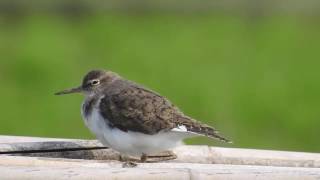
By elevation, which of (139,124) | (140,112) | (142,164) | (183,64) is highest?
(183,64)

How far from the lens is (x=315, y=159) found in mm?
8766

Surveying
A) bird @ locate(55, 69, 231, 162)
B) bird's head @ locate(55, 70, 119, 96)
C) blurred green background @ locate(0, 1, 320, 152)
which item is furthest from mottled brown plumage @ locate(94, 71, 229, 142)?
blurred green background @ locate(0, 1, 320, 152)

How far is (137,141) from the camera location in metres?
8.89

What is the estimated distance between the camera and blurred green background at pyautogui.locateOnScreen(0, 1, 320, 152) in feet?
59.8

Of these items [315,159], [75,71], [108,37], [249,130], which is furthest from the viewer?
[108,37]

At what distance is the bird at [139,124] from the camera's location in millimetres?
8859

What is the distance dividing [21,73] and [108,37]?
124 inches

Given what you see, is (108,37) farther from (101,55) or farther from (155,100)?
(155,100)

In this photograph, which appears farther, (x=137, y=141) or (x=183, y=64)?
(x=183, y=64)

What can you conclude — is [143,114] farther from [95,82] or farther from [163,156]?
[95,82]

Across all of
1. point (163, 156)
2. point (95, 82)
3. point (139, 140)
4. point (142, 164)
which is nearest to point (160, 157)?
point (163, 156)

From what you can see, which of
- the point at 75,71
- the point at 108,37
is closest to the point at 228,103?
the point at 75,71

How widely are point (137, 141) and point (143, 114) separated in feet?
0.78

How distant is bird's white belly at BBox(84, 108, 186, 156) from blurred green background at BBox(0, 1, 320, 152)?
713 centimetres
